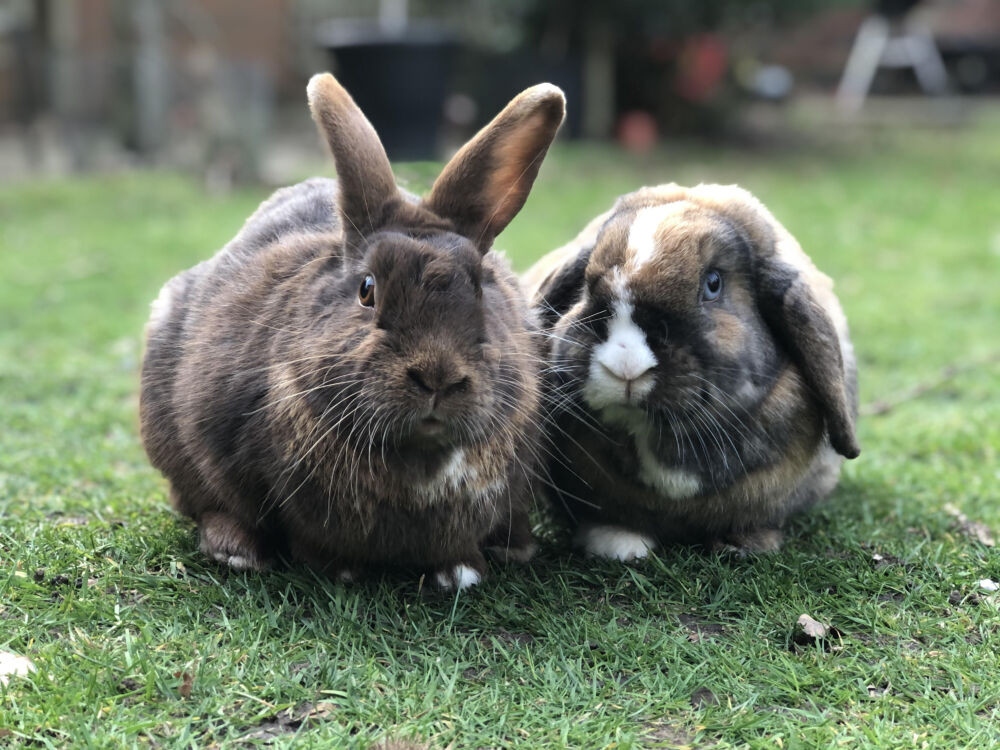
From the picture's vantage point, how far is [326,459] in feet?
9.18

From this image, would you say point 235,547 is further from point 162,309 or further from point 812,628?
point 812,628

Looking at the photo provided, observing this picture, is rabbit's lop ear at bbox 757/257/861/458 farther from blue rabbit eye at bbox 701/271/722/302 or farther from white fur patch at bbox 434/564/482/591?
white fur patch at bbox 434/564/482/591

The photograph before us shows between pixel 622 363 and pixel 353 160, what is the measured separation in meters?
0.88

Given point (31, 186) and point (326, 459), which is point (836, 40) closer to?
point (31, 186)

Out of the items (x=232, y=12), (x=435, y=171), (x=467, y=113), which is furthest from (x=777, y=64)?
(x=435, y=171)

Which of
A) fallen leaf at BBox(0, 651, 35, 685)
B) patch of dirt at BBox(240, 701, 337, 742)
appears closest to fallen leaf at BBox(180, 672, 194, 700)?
patch of dirt at BBox(240, 701, 337, 742)

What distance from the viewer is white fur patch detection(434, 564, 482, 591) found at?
10.1ft

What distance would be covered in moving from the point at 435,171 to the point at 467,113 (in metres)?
Result: 9.59

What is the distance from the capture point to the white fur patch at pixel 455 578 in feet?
10.1

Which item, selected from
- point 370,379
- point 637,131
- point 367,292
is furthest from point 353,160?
point 637,131

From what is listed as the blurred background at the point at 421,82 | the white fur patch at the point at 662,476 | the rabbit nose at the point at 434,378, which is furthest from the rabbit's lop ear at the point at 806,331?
the blurred background at the point at 421,82

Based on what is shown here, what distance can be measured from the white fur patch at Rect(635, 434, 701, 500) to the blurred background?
838 cm

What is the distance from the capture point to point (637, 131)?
519 inches

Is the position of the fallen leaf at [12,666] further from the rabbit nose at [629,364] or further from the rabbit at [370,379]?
the rabbit nose at [629,364]
